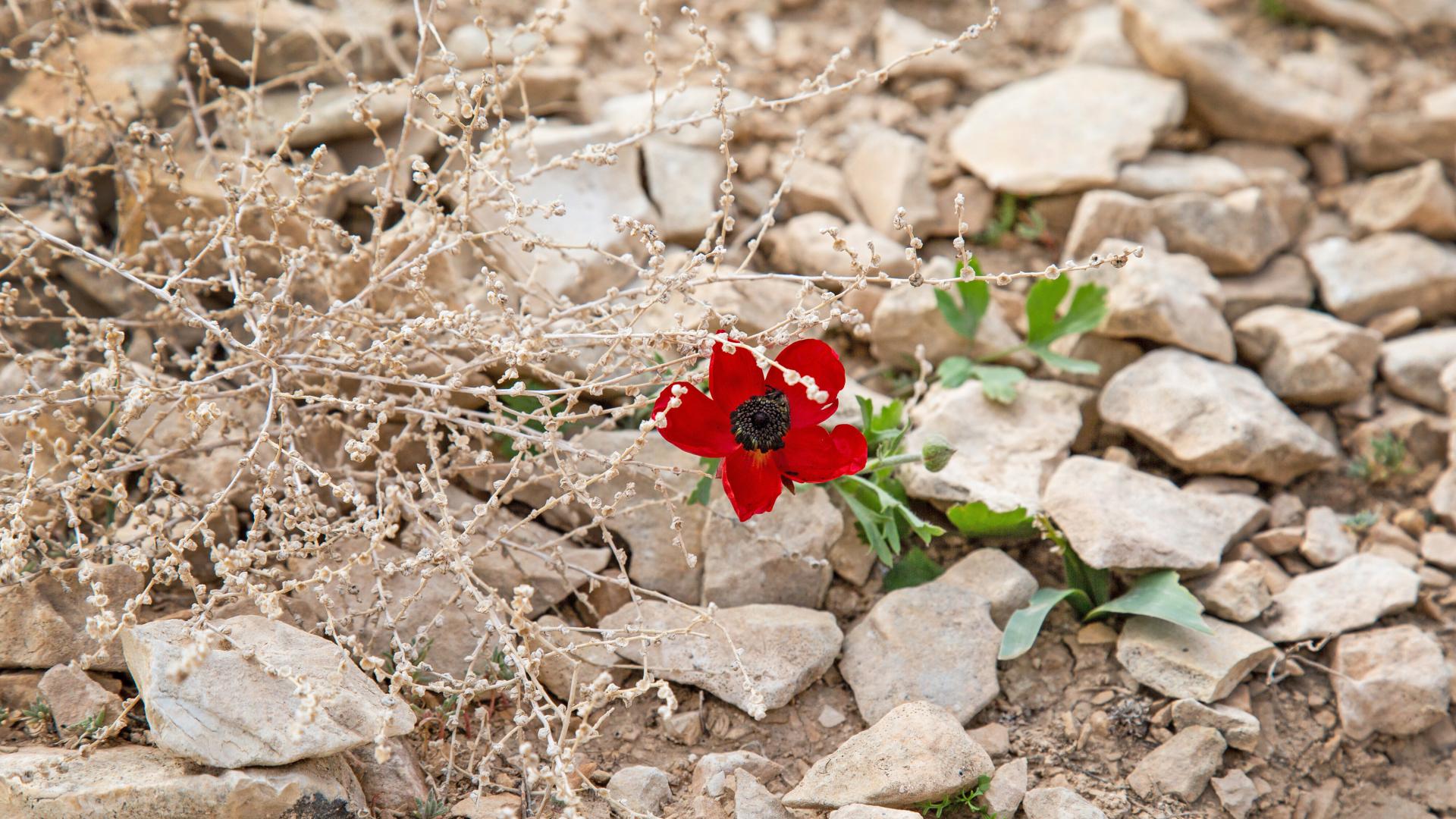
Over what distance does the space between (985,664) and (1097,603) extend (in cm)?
35

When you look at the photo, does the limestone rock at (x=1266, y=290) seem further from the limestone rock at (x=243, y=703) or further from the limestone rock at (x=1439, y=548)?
the limestone rock at (x=243, y=703)

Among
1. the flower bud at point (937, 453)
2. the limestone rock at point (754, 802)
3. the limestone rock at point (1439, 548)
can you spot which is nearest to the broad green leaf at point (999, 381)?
the flower bud at point (937, 453)

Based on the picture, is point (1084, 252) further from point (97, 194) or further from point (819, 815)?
point (97, 194)

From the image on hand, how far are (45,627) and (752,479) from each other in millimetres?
1460

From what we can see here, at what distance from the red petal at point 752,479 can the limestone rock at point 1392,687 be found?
141 centimetres

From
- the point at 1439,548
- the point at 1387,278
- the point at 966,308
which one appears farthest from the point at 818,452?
the point at 1387,278

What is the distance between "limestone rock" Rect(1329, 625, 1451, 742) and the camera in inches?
102

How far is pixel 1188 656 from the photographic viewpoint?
8.45 feet

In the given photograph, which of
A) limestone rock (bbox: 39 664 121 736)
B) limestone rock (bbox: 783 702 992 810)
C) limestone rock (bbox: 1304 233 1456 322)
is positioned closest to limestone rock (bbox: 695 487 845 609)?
limestone rock (bbox: 783 702 992 810)

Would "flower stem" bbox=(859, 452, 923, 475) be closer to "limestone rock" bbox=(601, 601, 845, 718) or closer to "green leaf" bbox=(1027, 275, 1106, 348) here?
"limestone rock" bbox=(601, 601, 845, 718)

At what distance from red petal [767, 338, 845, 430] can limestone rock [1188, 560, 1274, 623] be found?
1055mm

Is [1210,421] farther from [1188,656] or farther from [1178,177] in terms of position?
[1178,177]

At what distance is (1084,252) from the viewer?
353 centimetres

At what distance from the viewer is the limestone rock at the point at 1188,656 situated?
8.33ft
